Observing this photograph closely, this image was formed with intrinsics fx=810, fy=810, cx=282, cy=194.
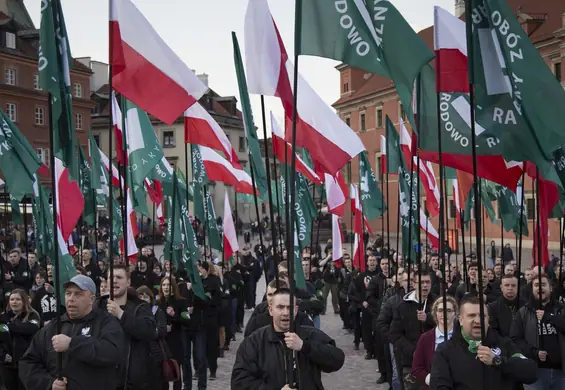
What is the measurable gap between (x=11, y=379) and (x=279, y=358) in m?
5.04

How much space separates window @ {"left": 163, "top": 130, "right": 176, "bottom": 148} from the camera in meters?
81.7

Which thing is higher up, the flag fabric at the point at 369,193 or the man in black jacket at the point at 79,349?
the flag fabric at the point at 369,193

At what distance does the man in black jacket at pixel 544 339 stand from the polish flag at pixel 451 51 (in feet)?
7.83

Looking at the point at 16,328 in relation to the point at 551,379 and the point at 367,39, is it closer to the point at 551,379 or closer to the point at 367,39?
the point at 367,39

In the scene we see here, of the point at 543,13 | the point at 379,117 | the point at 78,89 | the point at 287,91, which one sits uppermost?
the point at 543,13

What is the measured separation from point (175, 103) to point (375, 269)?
7.59 meters

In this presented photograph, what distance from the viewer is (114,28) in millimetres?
7973

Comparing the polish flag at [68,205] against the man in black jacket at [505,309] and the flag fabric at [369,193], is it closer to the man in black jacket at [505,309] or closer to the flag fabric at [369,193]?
the flag fabric at [369,193]

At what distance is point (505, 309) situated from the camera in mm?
9000

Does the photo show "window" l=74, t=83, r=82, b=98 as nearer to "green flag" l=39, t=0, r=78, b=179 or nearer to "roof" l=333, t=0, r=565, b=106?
"roof" l=333, t=0, r=565, b=106

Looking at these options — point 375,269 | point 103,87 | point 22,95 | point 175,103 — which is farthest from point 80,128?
point 175,103

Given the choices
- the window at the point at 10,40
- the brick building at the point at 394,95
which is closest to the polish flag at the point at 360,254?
the brick building at the point at 394,95

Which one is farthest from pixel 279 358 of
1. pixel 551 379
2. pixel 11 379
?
pixel 11 379

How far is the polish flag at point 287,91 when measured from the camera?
290 inches
